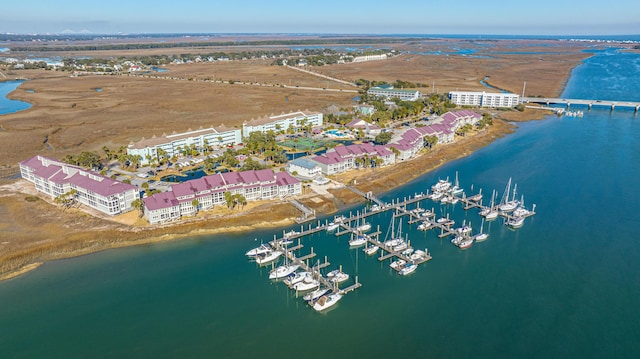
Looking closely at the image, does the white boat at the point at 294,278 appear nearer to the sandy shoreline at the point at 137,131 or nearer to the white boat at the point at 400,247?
the white boat at the point at 400,247

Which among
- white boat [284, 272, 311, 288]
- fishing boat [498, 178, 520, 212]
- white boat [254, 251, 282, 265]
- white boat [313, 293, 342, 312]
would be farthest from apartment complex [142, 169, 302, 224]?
fishing boat [498, 178, 520, 212]

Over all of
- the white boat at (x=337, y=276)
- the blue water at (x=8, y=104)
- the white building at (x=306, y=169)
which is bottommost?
the white boat at (x=337, y=276)

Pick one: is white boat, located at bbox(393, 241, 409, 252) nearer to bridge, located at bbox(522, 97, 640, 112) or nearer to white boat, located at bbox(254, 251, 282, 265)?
white boat, located at bbox(254, 251, 282, 265)

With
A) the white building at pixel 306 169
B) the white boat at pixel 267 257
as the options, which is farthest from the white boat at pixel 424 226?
the white building at pixel 306 169

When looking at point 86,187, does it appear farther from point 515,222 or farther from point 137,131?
point 515,222

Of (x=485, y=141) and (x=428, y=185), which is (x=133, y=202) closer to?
(x=428, y=185)

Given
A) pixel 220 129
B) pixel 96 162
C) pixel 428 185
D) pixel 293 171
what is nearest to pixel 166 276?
pixel 293 171
